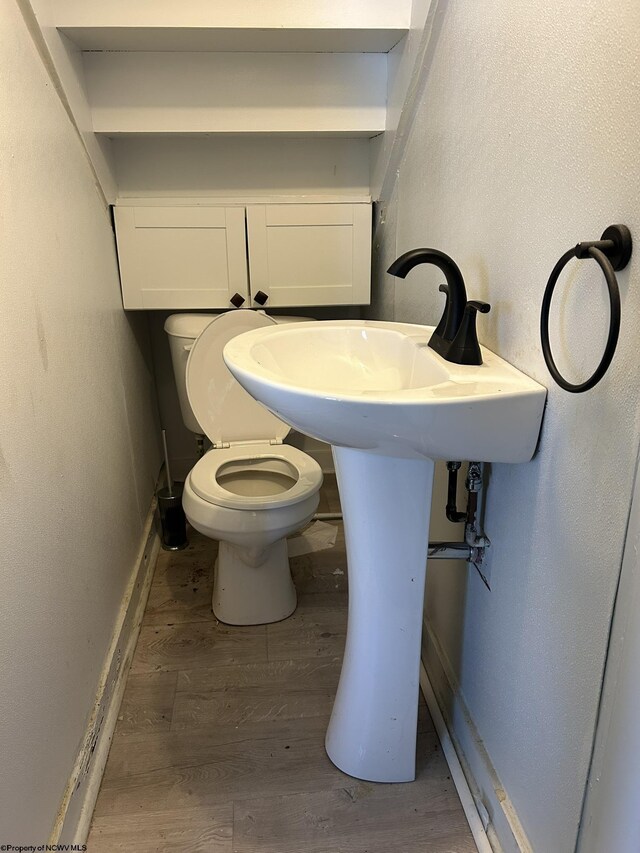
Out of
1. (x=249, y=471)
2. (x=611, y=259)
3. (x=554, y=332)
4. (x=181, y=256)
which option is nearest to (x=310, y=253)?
(x=181, y=256)

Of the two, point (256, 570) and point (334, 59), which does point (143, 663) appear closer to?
point (256, 570)

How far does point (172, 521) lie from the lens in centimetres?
213

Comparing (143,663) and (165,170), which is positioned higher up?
(165,170)

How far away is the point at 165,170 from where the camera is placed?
1.91 m

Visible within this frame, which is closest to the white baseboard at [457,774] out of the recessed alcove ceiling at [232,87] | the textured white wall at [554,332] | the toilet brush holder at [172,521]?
the textured white wall at [554,332]

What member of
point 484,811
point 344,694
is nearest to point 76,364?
point 344,694

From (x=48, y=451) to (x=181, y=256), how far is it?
0.98 m

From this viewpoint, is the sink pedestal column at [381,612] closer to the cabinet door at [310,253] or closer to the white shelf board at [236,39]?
the cabinet door at [310,253]

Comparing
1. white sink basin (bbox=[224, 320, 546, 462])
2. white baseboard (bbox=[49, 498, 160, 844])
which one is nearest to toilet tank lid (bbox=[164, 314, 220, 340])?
white baseboard (bbox=[49, 498, 160, 844])

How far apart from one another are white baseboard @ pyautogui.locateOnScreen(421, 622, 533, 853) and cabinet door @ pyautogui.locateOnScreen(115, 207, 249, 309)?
4.07 ft

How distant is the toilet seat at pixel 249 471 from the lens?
63.3 inches

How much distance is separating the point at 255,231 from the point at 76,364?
2.67 feet

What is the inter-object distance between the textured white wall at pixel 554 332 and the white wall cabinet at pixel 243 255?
2.23 feet

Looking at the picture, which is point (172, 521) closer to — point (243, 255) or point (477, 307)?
point (243, 255)
